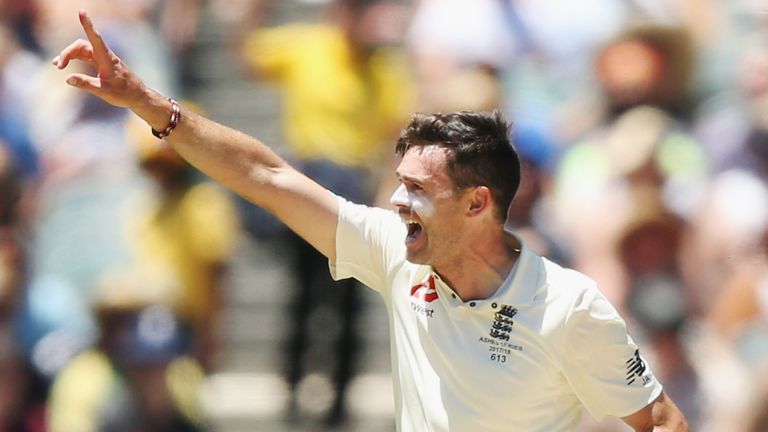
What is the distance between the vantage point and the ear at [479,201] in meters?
3.58

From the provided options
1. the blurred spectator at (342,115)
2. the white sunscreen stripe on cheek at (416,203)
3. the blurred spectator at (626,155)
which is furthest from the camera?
the blurred spectator at (342,115)

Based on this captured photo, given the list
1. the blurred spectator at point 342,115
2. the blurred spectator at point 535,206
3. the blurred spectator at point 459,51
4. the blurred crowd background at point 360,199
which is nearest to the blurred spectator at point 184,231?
the blurred crowd background at point 360,199

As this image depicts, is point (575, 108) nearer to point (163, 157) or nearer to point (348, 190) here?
point (348, 190)

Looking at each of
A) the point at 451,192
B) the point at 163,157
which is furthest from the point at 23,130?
the point at 451,192

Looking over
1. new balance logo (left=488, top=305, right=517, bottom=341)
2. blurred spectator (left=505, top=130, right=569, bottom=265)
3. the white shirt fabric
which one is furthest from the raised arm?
blurred spectator (left=505, top=130, right=569, bottom=265)

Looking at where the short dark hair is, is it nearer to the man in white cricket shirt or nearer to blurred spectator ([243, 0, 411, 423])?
the man in white cricket shirt

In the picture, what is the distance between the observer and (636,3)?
6.45 metres

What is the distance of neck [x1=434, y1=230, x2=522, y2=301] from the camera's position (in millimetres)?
3592

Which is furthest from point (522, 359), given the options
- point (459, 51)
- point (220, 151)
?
point (459, 51)

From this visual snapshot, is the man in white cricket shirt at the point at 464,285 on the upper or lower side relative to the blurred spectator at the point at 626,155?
lower

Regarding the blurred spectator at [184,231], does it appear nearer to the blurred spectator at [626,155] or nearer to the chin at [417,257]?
the blurred spectator at [626,155]

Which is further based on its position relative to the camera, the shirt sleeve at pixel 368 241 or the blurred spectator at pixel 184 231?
the blurred spectator at pixel 184 231

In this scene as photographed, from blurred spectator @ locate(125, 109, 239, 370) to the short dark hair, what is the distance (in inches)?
107

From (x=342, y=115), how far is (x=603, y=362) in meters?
3.10
